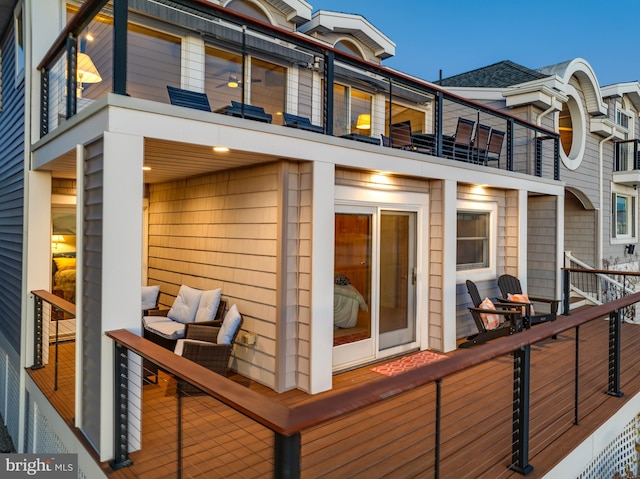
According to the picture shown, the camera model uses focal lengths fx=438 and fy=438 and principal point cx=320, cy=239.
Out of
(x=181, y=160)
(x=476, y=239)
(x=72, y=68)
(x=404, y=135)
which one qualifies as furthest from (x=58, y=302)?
(x=476, y=239)

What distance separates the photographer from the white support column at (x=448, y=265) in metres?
6.11

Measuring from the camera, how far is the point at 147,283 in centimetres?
754

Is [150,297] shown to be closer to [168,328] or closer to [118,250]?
[168,328]

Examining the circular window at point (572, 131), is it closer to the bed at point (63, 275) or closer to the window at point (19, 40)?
the bed at point (63, 275)

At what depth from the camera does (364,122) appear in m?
9.59

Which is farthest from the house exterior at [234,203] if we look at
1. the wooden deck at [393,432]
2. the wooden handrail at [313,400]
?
the wooden handrail at [313,400]

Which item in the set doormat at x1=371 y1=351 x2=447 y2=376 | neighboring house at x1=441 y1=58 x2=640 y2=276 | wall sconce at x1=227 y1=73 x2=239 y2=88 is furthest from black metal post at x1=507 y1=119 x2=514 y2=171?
wall sconce at x1=227 y1=73 x2=239 y2=88

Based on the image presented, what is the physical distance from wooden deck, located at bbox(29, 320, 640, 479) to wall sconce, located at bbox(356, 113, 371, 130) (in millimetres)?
6151

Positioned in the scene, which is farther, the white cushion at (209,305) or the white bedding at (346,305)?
the white cushion at (209,305)

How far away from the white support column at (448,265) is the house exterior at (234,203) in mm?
31

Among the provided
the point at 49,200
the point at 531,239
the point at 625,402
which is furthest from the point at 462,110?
the point at 49,200

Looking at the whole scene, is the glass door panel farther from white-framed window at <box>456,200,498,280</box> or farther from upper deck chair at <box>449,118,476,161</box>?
upper deck chair at <box>449,118,476,161</box>

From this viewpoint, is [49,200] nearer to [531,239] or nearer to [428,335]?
[428,335]

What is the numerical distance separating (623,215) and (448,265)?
11030 mm
